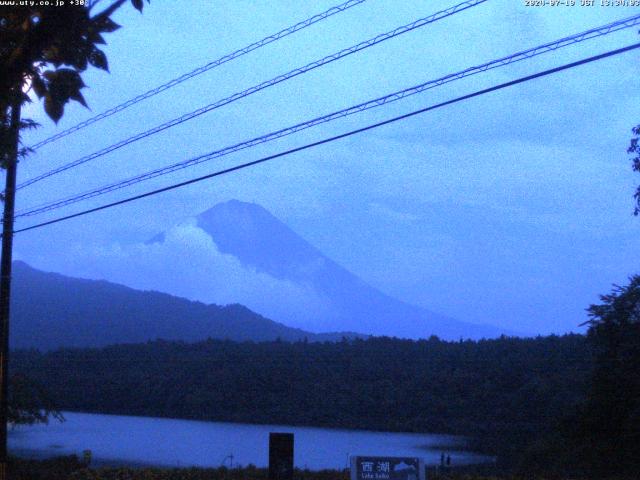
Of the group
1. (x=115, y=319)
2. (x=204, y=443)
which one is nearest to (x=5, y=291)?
(x=204, y=443)

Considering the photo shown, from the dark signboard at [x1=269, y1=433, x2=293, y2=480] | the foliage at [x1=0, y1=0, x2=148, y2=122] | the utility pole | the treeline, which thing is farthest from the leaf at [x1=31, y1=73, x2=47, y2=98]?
the treeline

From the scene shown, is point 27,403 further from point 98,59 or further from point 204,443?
point 98,59

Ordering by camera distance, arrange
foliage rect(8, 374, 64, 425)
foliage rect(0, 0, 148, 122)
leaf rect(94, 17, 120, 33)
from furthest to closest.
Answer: foliage rect(8, 374, 64, 425)
leaf rect(94, 17, 120, 33)
foliage rect(0, 0, 148, 122)

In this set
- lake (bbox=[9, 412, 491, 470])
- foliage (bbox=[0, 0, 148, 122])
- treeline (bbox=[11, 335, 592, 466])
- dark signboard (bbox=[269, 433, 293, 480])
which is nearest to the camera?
foliage (bbox=[0, 0, 148, 122])

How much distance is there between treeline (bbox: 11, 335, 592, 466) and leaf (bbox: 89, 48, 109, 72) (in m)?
20.5

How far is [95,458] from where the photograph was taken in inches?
920

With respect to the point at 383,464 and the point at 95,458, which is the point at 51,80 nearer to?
the point at 383,464

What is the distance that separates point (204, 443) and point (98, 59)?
21.4 meters

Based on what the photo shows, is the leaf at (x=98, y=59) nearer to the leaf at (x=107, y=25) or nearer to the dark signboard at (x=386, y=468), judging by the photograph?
the leaf at (x=107, y=25)

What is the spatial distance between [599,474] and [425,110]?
1216 cm

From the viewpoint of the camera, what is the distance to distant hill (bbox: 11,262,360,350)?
58156 millimetres

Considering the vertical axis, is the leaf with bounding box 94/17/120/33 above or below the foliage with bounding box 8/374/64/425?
above

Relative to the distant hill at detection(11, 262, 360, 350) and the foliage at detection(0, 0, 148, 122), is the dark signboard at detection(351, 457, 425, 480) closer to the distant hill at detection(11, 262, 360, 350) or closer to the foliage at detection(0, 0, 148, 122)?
the foliage at detection(0, 0, 148, 122)

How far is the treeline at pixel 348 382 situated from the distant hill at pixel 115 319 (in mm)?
17638
